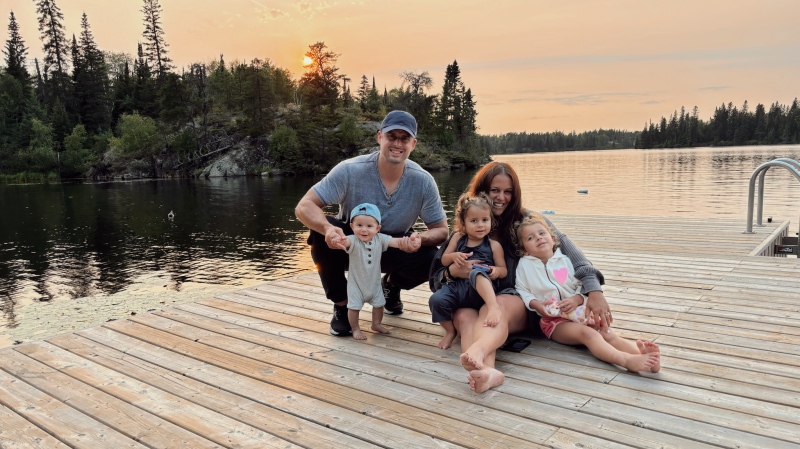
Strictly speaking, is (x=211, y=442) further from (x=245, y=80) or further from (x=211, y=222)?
(x=245, y=80)

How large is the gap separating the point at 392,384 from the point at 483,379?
53 cm

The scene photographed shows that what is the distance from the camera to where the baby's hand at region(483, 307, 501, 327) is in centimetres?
301

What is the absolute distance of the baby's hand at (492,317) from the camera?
3014 mm

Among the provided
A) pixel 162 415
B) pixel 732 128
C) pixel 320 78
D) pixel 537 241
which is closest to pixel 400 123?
pixel 537 241

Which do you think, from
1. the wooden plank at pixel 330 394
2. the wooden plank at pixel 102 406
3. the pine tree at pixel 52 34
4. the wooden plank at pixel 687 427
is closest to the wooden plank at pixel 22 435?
the wooden plank at pixel 102 406

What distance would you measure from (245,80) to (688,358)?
228 ft

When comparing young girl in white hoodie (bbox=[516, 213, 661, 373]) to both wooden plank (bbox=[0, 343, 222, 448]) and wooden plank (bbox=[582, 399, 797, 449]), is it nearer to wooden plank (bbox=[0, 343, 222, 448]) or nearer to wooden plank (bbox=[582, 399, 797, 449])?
wooden plank (bbox=[582, 399, 797, 449])

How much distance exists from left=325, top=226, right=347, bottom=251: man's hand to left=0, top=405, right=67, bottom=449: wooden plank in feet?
5.76

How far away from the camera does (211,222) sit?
75.5ft

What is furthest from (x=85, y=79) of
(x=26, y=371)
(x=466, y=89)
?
(x=26, y=371)

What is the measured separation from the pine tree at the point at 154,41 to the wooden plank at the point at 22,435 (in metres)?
77.8

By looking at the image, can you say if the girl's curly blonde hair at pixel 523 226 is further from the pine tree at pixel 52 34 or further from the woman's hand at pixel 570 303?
the pine tree at pixel 52 34

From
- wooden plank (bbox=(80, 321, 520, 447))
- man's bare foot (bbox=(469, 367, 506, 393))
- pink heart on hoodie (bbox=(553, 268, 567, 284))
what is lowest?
wooden plank (bbox=(80, 321, 520, 447))

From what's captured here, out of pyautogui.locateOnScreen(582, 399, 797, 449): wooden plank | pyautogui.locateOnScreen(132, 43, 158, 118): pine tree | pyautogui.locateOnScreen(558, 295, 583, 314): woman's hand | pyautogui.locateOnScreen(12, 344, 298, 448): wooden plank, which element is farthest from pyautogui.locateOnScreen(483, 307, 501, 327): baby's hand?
pyautogui.locateOnScreen(132, 43, 158, 118): pine tree
